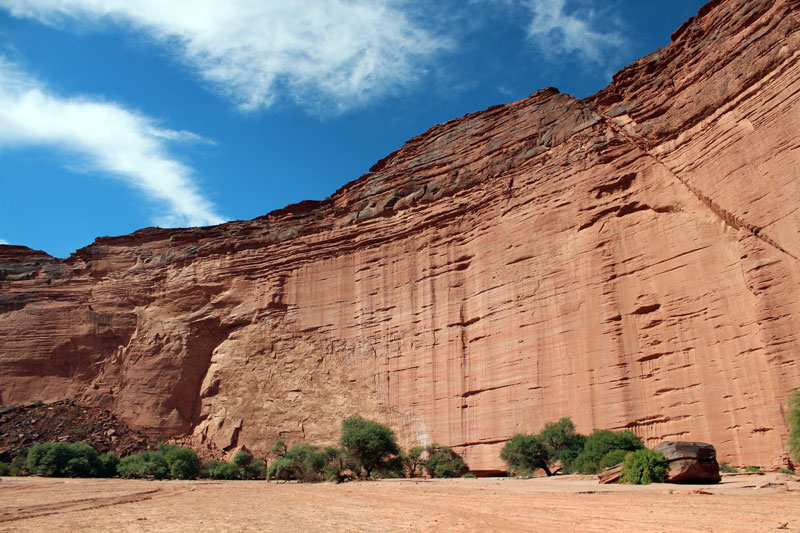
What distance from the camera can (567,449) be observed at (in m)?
17.3

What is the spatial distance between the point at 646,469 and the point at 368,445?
420 inches

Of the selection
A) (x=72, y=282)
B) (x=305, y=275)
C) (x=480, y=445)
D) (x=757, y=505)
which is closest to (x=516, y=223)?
(x=480, y=445)

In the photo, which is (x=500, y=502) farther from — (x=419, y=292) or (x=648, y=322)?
(x=419, y=292)

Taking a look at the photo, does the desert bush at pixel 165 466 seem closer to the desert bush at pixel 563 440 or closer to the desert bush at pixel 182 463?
the desert bush at pixel 182 463

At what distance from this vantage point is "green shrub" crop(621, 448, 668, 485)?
36.4 ft

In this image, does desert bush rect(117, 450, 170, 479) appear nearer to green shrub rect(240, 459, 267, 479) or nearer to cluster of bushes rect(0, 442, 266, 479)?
cluster of bushes rect(0, 442, 266, 479)

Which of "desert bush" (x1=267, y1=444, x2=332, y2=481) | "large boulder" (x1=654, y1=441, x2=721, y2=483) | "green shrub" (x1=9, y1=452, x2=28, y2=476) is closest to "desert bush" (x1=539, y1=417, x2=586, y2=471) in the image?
"large boulder" (x1=654, y1=441, x2=721, y2=483)

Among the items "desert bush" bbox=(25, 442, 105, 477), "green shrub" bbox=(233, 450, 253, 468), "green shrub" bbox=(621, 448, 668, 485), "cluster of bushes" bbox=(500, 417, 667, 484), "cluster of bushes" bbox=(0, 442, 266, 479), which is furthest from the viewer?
"green shrub" bbox=(233, 450, 253, 468)

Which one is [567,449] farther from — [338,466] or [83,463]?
[83,463]

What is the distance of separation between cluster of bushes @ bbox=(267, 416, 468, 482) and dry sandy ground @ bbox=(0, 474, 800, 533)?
25.1ft

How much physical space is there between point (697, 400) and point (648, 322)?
2.71 meters

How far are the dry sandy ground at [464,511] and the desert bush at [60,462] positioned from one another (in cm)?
1394

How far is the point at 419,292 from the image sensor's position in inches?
1010

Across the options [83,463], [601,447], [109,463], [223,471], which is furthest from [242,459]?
[601,447]
